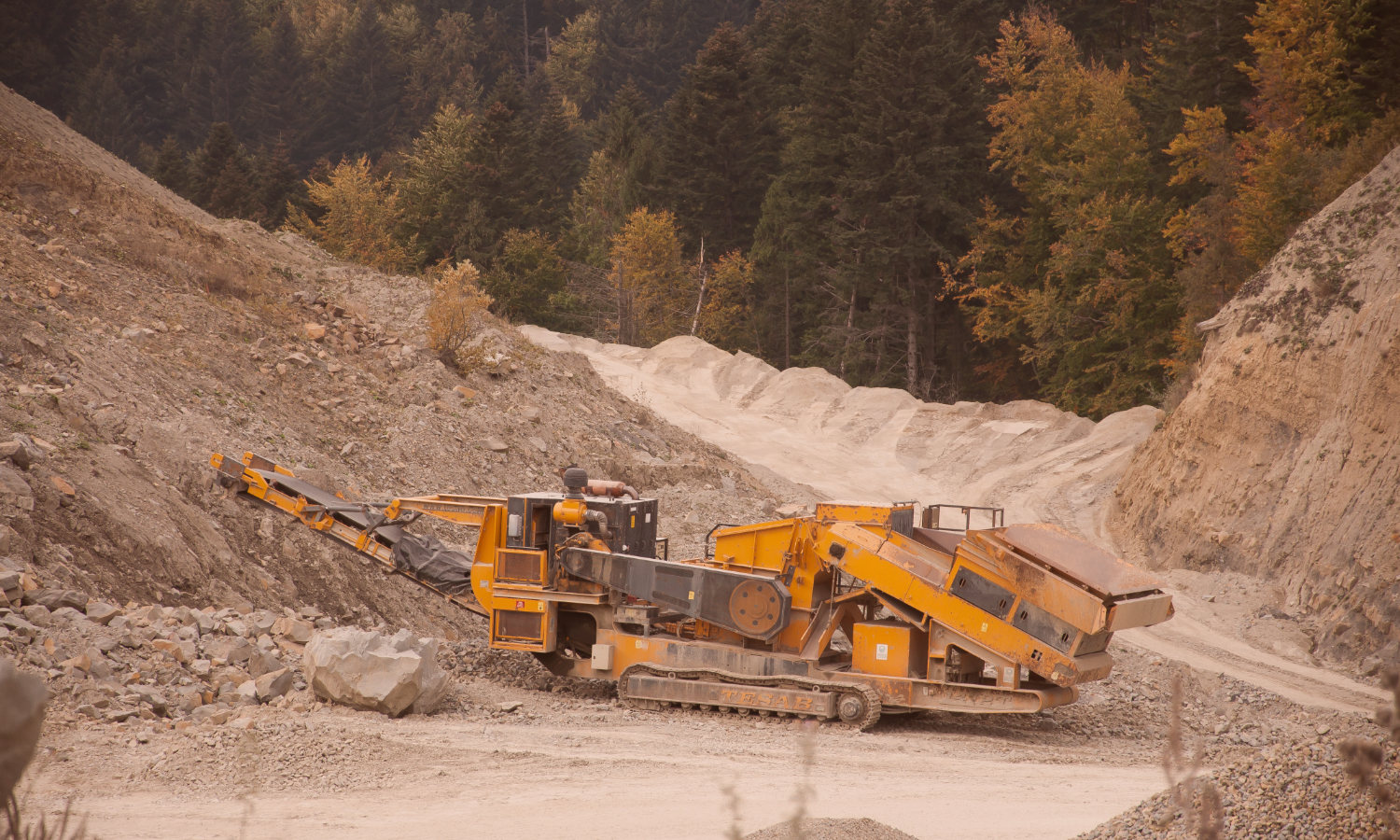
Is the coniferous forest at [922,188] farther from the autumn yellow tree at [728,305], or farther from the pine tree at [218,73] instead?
the pine tree at [218,73]

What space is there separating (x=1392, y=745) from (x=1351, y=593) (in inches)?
424

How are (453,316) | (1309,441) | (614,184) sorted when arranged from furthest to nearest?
(614,184) → (453,316) → (1309,441)

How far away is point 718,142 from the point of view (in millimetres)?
49281

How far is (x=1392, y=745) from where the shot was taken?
18.4ft

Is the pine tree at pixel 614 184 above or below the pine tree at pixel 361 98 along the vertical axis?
below

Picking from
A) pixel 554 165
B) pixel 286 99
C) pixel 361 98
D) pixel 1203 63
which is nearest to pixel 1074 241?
pixel 1203 63

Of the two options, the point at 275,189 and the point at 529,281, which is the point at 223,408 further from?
the point at 275,189


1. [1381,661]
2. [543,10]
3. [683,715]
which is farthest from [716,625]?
[543,10]

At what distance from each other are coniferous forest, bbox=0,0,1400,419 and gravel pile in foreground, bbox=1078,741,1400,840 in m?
18.1

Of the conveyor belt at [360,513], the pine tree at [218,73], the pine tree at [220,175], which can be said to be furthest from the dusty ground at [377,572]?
the pine tree at [218,73]

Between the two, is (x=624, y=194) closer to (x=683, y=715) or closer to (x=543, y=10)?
(x=683, y=715)

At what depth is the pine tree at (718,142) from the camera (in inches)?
1930

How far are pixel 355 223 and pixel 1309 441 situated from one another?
35.8 meters

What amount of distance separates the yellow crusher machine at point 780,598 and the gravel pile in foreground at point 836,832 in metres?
3.54
